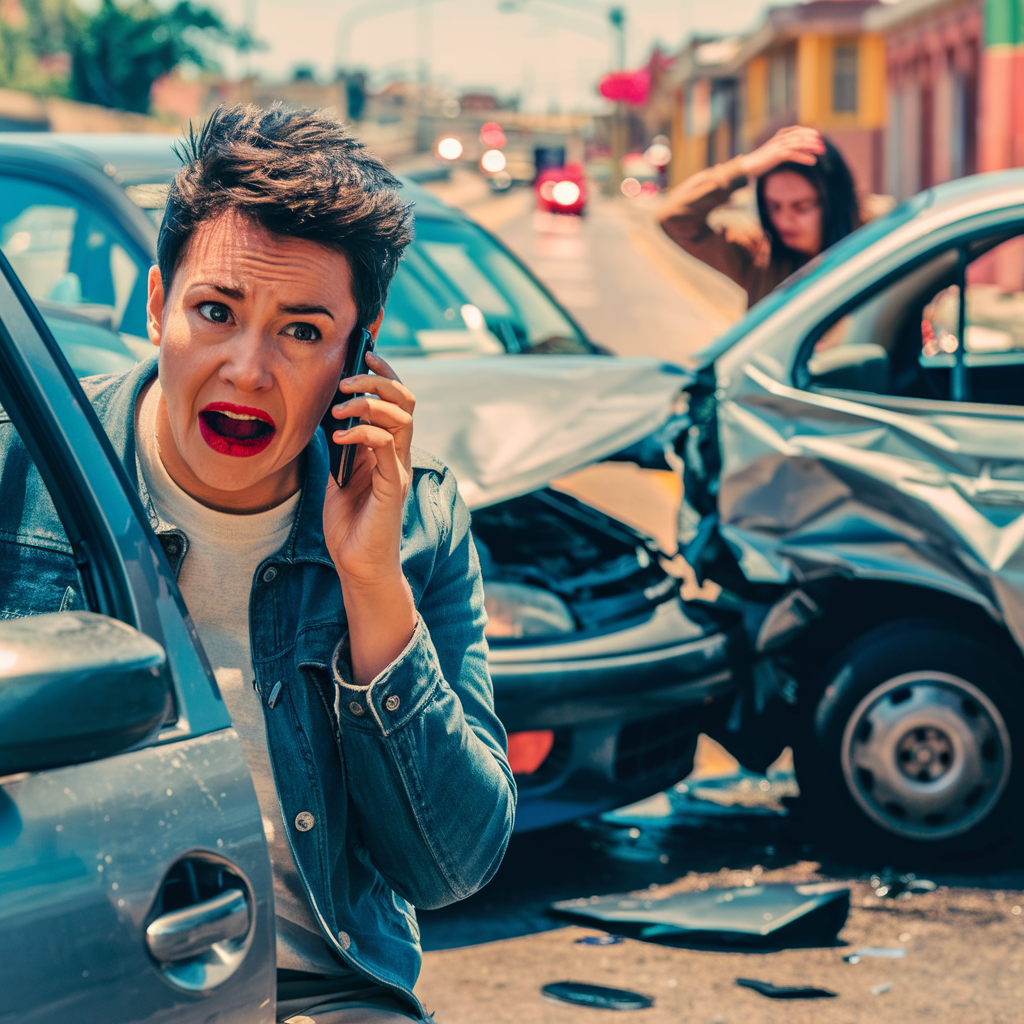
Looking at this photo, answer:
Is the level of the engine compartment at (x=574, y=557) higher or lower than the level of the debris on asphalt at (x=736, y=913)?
higher

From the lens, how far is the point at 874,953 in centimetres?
380

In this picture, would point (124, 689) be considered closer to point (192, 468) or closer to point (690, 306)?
point (192, 468)

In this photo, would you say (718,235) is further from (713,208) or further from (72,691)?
(72,691)

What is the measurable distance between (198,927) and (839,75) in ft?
138

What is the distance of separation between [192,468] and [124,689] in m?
0.48

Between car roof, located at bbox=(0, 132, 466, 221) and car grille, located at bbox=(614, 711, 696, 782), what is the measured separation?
63.8 inches

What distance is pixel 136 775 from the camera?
1468 mm

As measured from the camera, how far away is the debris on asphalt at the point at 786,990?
3.58 m

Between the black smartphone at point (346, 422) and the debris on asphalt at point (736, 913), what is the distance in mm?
2406

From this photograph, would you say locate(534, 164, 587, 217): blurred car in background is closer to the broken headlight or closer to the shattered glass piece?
the broken headlight

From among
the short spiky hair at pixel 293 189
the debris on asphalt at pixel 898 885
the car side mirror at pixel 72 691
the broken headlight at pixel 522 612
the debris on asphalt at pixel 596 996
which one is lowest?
the debris on asphalt at pixel 596 996

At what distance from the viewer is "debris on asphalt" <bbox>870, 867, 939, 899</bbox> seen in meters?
4.16

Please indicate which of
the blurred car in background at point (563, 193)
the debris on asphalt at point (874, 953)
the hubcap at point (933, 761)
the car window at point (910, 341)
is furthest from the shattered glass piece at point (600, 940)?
the blurred car in background at point (563, 193)

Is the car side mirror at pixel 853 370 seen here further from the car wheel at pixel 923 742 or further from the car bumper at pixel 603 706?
the car bumper at pixel 603 706
